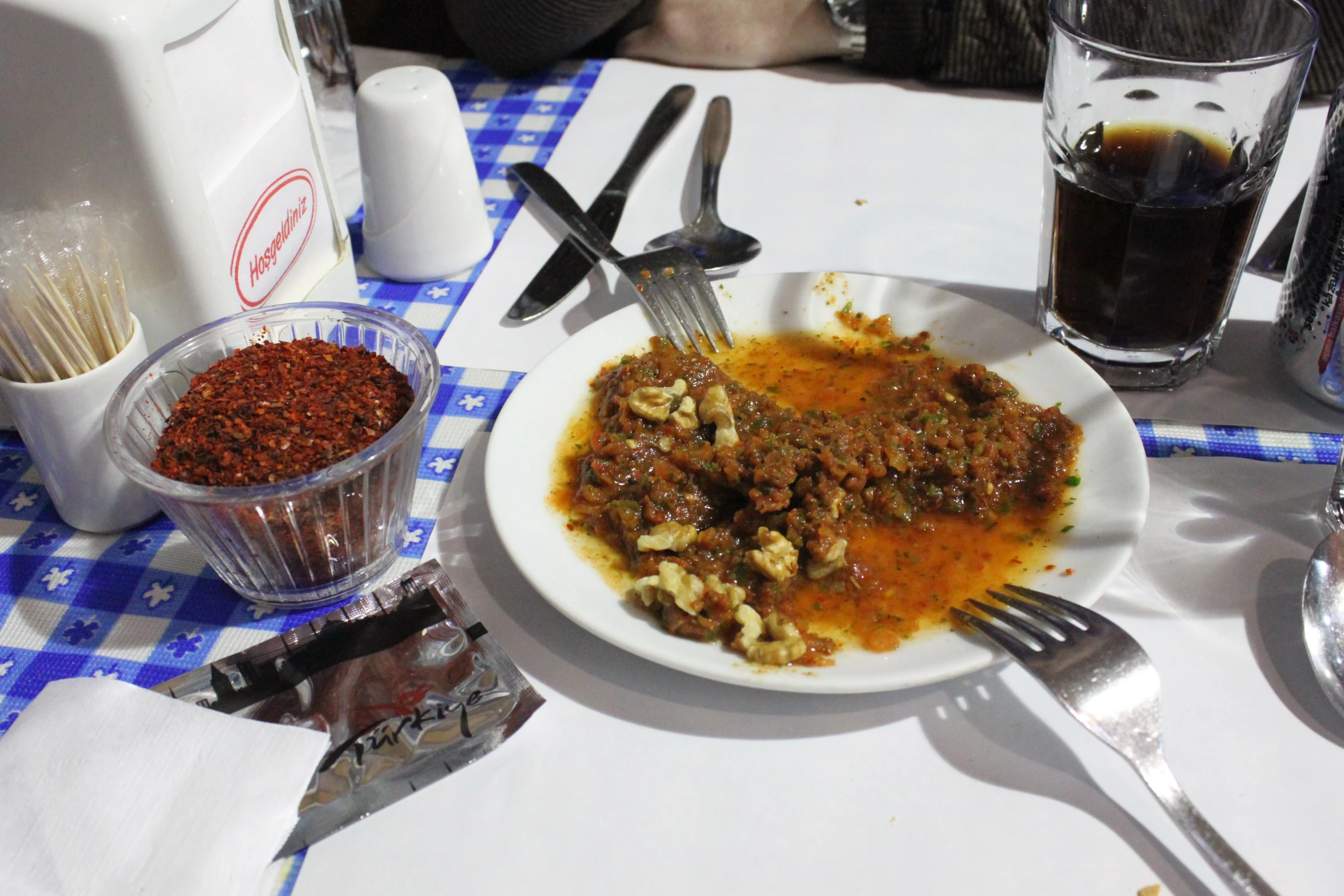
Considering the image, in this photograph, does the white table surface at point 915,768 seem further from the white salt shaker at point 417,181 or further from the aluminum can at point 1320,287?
the white salt shaker at point 417,181

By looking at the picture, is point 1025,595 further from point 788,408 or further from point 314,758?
point 314,758

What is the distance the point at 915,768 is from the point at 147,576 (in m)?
0.96

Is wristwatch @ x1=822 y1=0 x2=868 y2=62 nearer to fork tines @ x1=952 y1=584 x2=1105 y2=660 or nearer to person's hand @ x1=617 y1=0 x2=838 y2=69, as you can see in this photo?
person's hand @ x1=617 y1=0 x2=838 y2=69

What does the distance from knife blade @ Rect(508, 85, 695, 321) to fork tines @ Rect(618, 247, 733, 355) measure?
13 cm

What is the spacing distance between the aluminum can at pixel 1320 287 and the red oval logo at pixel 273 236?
4.66 feet

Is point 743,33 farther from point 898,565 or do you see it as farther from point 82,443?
point 82,443

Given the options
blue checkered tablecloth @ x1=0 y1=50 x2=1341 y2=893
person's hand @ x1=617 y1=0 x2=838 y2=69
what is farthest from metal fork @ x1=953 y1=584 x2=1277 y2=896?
person's hand @ x1=617 y1=0 x2=838 y2=69

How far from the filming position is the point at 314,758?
0.94m

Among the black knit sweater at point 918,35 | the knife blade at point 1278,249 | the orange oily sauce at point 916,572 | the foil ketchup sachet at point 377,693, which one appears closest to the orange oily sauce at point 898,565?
the orange oily sauce at point 916,572

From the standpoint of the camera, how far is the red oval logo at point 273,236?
133cm

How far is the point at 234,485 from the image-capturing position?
3.49 feet

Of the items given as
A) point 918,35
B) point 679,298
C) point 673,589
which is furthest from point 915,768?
point 918,35

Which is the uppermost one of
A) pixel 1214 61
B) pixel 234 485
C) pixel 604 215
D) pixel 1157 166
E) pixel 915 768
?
pixel 1214 61

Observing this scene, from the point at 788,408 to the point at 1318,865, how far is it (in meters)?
0.76
